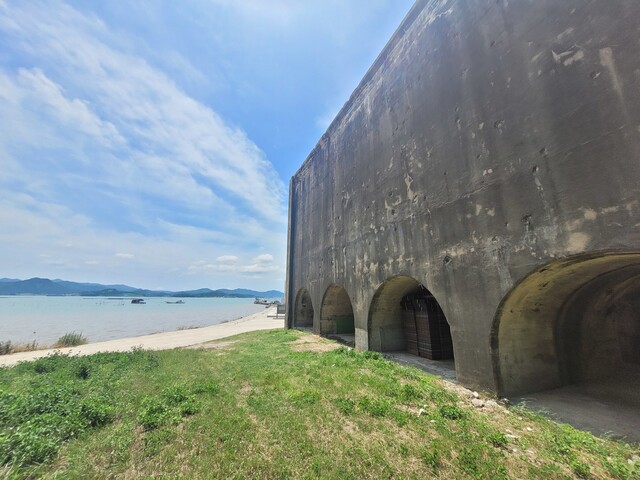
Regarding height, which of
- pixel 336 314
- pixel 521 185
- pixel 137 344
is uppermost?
pixel 521 185

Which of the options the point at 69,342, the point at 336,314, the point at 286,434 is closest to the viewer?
the point at 286,434

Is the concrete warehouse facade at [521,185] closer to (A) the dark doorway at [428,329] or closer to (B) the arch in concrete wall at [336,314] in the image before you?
(A) the dark doorway at [428,329]

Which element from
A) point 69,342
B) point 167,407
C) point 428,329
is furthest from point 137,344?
point 428,329

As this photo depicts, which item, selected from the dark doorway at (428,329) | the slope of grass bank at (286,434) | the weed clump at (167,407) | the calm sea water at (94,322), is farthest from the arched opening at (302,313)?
the calm sea water at (94,322)

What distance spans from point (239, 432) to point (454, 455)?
3.07 metres

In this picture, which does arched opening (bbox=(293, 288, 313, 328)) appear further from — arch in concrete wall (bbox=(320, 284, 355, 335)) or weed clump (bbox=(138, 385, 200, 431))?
weed clump (bbox=(138, 385, 200, 431))

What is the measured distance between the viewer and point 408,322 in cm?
1095

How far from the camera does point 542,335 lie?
20.4 ft

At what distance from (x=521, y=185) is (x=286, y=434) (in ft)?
20.7

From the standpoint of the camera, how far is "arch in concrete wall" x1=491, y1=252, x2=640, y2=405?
582cm

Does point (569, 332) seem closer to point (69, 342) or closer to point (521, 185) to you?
point (521, 185)

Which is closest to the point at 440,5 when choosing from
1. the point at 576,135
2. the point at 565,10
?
the point at 565,10

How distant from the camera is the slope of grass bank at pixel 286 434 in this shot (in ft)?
11.1

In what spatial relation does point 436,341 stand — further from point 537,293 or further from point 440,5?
point 440,5
